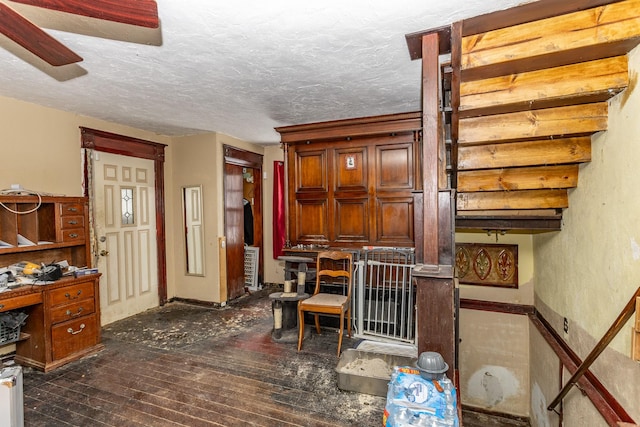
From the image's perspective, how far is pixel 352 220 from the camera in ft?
12.6

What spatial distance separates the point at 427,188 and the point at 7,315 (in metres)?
3.58

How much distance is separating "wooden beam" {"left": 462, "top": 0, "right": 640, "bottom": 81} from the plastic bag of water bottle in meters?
1.71

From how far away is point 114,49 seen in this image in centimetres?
213

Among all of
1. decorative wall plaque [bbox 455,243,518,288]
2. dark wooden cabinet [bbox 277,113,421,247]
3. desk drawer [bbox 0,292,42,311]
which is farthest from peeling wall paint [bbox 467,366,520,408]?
desk drawer [bbox 0,292,42,311]

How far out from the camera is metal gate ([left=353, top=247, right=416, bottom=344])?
10.8ft

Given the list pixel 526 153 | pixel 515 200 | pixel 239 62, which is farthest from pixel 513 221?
pixel 239 62

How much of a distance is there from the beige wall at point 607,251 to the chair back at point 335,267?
189 cm

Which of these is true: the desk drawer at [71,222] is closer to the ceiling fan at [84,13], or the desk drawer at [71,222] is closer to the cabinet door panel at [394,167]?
the ceiling fan at [84,13]

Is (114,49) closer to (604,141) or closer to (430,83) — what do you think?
(430,83)

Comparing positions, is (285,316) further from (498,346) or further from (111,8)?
(111,8)

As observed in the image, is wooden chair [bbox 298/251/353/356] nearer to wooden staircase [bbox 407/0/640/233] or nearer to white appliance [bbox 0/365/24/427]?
wooden staircase [bbox 407/0/640/233]

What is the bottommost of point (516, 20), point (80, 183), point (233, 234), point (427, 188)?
→ point (233, 234)

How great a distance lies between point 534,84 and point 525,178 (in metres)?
0.96

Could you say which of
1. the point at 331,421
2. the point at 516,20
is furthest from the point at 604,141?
the point at 331,421
